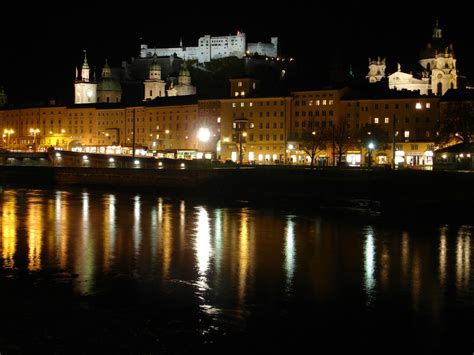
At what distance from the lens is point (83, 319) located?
1483 centimetres

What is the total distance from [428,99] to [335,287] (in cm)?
6334

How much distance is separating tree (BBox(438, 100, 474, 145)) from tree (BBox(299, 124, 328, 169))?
12.7m

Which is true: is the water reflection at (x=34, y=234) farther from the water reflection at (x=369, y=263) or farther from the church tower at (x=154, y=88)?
the church tower at (x=154, y=88)

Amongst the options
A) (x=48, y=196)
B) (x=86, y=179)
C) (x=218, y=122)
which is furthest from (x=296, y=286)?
(x=218, y=122)

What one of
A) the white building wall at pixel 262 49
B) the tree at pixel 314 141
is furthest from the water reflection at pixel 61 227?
the white building wall at pixel 262 49

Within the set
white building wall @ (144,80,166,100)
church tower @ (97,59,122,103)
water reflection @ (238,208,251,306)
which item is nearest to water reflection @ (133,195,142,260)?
water reflection @ (238,208,251,306)

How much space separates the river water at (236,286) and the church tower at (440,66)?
73.4 metres

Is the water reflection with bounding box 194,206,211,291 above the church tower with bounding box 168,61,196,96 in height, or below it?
below

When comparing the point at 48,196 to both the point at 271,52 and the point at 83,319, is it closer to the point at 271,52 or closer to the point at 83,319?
the point at 83,319

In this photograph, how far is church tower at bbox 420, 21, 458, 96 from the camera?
10038cm

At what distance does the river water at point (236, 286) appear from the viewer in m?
13.8

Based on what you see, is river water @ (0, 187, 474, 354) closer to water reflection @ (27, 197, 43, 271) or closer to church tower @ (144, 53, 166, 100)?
water reflection @ (27, 197, 43, 271)

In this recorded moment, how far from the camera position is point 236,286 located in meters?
17.8

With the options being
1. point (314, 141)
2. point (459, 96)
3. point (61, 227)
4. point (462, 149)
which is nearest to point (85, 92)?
point (314, 141)
